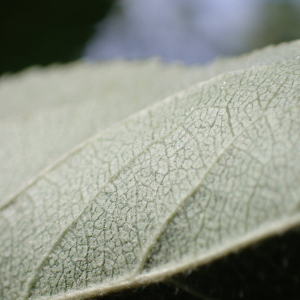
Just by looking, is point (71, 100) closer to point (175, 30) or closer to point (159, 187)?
point (159, 187)

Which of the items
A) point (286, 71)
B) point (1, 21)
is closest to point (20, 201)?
point (286, 71)

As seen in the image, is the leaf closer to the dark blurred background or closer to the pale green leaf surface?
the pale green leaf surface

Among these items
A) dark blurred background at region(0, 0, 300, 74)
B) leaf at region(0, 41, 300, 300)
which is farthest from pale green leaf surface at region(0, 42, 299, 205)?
dark blurred background at region(0, 0, 300, 74)

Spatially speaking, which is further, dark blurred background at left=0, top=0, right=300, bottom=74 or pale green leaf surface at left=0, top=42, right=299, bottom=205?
dark blurred background at left=0, top=0, right=300, bottom=74

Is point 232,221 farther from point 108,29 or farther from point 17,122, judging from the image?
point 108,29

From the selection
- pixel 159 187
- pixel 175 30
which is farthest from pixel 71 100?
pixel 175 30

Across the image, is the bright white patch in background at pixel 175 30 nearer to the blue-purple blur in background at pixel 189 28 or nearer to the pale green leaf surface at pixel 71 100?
the blue-purple blur in background at pixel 189 28
